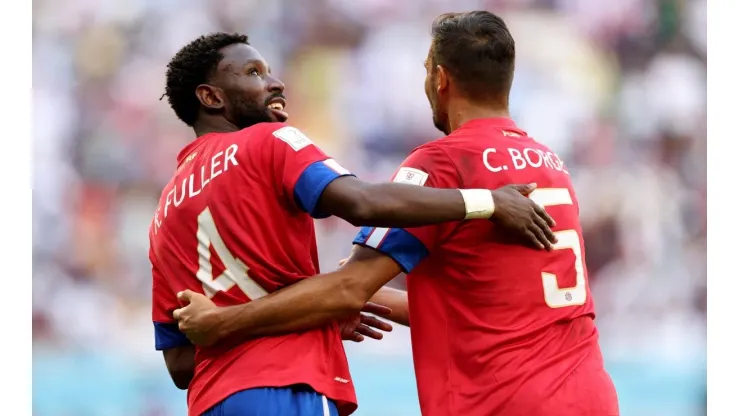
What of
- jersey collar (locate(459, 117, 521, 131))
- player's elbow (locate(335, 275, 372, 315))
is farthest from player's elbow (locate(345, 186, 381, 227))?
jersey collar (locate(459, 117, 521, 131))

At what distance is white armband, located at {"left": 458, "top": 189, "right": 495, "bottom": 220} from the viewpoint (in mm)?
3111

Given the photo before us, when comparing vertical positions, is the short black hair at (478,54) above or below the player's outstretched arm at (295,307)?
above

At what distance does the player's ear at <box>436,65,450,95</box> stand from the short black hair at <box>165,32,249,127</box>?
0.87 m

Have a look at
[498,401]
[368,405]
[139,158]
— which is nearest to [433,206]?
[498,401]

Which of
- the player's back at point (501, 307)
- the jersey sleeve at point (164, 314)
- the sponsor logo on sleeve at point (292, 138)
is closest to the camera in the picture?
the player's back at point (501, 307)

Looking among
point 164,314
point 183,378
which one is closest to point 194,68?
point 164,314

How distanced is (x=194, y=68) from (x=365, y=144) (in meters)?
4.79

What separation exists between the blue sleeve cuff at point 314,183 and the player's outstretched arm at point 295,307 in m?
0.23

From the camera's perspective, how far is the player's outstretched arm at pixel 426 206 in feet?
10.2

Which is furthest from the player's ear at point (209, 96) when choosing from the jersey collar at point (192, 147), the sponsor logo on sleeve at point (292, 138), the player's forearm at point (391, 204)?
the player's forearm at point (391, 204)

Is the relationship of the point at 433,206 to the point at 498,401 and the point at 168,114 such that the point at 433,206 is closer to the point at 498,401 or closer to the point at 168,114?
the point at 498,401

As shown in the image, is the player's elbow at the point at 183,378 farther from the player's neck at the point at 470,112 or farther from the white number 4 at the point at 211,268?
the player's neck at the point at 470,112

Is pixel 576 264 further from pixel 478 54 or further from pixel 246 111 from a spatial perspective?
pixel 246 111

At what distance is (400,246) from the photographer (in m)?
3.25
